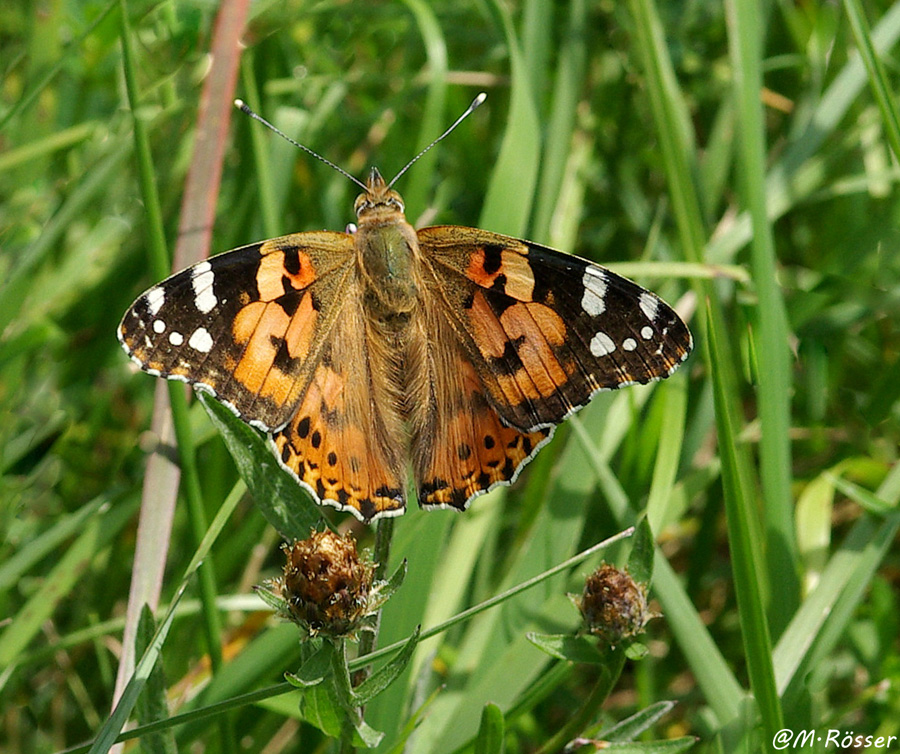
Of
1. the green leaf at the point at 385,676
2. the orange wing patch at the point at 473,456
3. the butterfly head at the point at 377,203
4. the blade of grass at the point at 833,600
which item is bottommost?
the blade of grass at the point at 833,600

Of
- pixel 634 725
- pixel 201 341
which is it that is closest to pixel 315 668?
pixel 634 725

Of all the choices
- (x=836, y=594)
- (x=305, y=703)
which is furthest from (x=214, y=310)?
(x=836, y=594)

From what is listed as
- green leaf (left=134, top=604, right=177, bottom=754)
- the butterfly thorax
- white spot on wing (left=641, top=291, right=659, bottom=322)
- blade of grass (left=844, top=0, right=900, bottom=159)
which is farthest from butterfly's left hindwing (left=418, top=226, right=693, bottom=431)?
green leaf (left=134, top=604, right=177, bottom=754)

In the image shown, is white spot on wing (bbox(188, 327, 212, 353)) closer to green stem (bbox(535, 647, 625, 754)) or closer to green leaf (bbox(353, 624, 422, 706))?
green leaf (bbox(353, 624, 422, 706))

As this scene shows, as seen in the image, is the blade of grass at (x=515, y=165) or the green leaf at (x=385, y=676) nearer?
the green leaf at (x=385, y=676)

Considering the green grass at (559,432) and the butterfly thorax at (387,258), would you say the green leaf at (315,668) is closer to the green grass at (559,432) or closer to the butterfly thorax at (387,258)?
the green grass at (559,432)

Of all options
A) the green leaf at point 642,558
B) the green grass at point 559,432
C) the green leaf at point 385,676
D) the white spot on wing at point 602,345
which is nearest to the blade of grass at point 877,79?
the green grass at point 559,432

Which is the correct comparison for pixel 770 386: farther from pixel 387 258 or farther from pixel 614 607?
pixel 387 258
